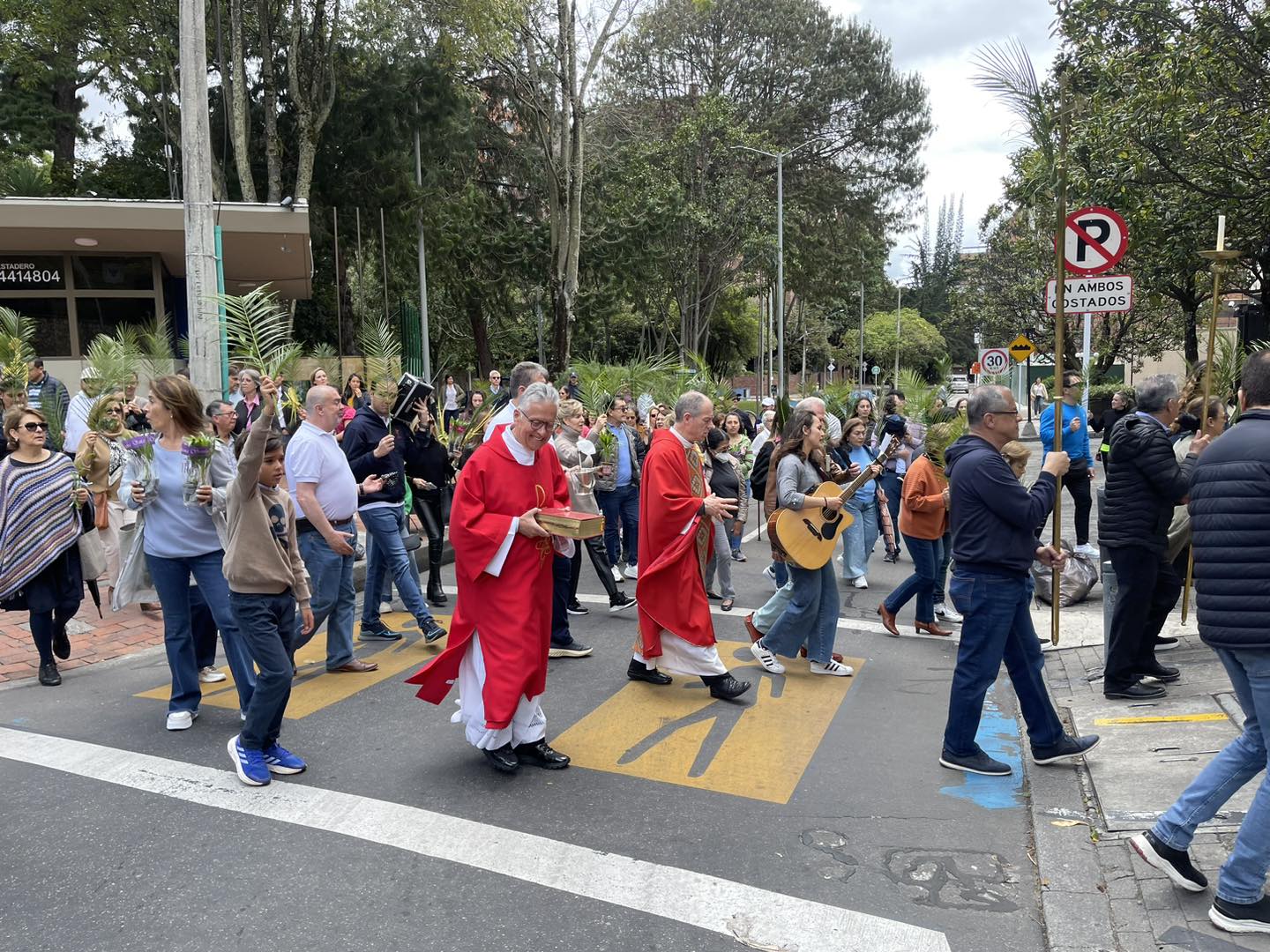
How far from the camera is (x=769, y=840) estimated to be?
4.18 meters

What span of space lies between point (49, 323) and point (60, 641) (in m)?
14.6

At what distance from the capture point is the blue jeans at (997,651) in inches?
185

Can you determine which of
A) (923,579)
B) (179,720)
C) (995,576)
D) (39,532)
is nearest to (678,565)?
(995,576)

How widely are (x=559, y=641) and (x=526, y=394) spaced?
269 cm

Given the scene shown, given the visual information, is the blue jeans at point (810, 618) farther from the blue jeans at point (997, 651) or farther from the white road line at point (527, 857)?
the white road line at point (527, 857)

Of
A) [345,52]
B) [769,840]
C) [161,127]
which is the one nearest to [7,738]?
[769,840]

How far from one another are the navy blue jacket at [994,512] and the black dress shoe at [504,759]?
2391mm

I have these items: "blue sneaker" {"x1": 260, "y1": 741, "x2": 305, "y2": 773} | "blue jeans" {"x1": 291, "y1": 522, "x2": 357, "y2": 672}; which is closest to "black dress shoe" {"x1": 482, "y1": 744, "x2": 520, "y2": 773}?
"blue sneaker" {"x1": 260, "y1": 741, "x2": 305, "y2": 773}

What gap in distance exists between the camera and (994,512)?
467cm

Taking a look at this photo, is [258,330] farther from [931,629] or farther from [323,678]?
[931,629]

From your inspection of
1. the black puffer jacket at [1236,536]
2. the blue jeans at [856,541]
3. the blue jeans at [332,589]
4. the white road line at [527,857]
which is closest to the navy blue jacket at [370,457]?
the blue jeans at [332,589]

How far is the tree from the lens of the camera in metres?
84.9

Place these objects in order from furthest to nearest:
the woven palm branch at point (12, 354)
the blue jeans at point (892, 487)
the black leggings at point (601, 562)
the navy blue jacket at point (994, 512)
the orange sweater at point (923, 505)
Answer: the blue jeans at point (892, 487)
the woven palm branch at point (12, 354)
the black leggings at point (601, 562)
the orange sweater at point (923, 505)
the navy blue jacket at point (994, 512)

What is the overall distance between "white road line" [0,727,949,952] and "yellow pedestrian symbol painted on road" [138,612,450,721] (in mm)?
924
